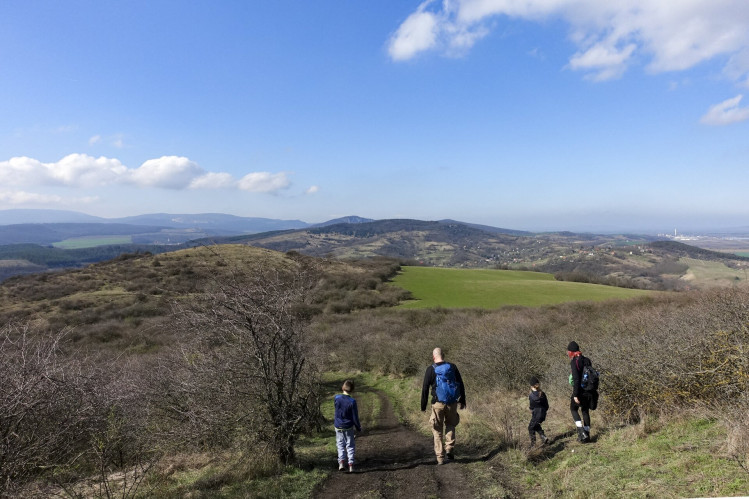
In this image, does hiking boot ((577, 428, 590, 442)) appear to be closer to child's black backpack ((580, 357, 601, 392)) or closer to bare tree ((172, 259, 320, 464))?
child's black backpack ((580, 357, 601, 392))

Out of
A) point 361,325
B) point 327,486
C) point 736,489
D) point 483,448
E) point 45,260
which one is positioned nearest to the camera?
Answer: point 736,489

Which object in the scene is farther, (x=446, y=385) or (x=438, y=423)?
(x=438, y=423)

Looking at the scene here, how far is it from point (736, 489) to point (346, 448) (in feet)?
18.2

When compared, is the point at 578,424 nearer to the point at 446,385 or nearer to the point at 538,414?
the point at 538,414

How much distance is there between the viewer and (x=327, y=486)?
6.23 metres

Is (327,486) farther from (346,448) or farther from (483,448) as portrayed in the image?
(483,448)

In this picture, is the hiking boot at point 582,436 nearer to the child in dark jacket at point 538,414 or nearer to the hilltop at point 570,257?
the child in dark jacket at point 538,414

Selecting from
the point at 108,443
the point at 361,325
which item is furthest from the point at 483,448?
the point at 361,325

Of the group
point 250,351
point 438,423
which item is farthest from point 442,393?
point 250,351

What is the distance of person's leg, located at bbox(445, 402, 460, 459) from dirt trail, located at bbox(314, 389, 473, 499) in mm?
231

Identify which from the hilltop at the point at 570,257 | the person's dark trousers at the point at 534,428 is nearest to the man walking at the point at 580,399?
the person's dark trousers at the point at 534,428

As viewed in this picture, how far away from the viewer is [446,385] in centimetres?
663

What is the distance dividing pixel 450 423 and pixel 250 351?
397 cm

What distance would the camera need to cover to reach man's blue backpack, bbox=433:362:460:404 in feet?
21.6
